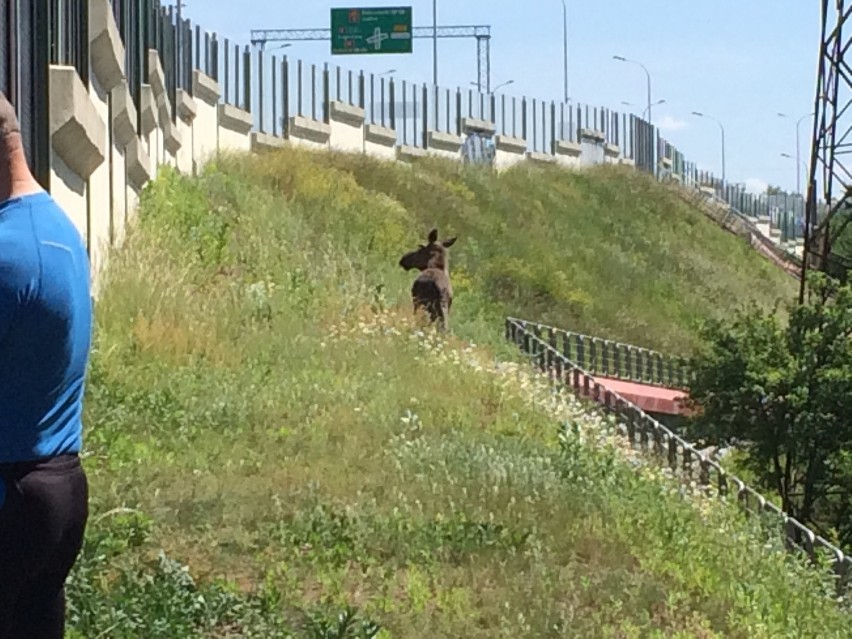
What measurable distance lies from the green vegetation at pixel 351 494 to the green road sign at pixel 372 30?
35.1 m

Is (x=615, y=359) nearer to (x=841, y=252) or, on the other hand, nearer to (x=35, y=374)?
(x=841, y=252)

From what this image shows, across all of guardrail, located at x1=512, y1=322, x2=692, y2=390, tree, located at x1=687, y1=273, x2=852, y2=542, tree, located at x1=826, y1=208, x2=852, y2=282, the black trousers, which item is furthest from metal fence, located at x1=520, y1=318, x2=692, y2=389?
the black trousers

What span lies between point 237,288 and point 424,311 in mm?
2544

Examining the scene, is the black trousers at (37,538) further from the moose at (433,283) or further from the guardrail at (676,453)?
the moose at (433,283)

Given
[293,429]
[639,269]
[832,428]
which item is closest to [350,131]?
Answer: [639,269]

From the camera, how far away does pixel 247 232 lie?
26.5 m

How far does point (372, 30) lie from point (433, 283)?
38.4 m

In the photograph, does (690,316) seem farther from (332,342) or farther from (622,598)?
(622,598)

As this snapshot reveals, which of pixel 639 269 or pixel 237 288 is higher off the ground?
pixel 237 288

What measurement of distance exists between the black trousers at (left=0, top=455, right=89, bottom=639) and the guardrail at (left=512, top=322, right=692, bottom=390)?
88.6ft

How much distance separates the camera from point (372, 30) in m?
56.8

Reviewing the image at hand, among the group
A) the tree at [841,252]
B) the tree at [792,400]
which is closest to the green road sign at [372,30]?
the tree at [841,252]

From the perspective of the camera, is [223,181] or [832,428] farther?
[223,181]

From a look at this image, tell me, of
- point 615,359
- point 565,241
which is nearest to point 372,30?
point 565,241
